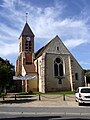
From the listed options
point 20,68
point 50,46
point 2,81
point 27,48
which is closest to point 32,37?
point 27,48

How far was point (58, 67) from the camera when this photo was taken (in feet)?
162

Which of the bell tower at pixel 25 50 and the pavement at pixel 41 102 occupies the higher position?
the bell tower at pixel 25 50

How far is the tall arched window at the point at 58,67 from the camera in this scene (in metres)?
49.1

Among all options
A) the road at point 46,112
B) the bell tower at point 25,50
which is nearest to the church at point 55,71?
the bell tower at point 25,50

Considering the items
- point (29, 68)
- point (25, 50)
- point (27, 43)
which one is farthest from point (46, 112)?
point (27, 43)

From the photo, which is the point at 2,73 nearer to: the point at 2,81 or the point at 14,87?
the point at 2,81

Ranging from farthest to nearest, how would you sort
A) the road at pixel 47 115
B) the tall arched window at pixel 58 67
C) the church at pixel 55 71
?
1. the tall arched window at pixel 58 67
2. the church at pixel 55 71
3. the road at pixel 47 115

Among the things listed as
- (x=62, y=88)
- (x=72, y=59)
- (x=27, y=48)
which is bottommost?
(x=62, y=88)

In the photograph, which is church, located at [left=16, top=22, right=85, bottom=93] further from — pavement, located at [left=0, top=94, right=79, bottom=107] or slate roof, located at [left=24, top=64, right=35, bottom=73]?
pavement, located at [left=0, top=94, right=79, bottom=107]

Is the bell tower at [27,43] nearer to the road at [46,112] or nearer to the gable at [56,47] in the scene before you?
the gable at [56,47]

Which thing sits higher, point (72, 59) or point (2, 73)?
point (72, 59)

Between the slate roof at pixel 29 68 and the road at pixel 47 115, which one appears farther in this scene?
the slate roof at pixel 29 68

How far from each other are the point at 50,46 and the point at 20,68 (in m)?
12.2

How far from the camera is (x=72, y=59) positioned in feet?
165
